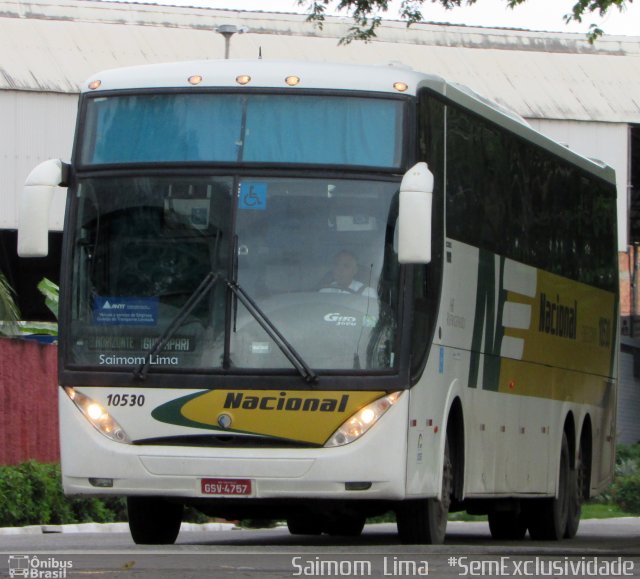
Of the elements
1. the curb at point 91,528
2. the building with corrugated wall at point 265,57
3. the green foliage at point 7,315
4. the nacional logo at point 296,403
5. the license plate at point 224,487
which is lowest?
the curb at point 91,528

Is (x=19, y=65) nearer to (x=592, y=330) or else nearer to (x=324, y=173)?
(x=592, y=330)

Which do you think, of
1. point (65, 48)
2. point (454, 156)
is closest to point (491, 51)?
point (65, 48)

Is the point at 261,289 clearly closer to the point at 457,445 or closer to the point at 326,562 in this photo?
the point at 326,562

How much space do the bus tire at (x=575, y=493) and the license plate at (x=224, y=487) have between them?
657cm

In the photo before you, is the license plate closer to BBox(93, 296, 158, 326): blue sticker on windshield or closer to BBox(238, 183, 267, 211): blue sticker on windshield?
BBox(93, 296, 158, 326): blue sticker on windshield

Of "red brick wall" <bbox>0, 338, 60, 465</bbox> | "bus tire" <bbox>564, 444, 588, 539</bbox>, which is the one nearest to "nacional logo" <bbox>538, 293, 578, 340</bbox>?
"bus tire" <bbox>564, 444, 588, 539</bbox>

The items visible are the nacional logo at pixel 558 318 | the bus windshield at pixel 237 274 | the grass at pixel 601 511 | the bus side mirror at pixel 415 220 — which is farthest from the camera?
the grass at pixel 601 511

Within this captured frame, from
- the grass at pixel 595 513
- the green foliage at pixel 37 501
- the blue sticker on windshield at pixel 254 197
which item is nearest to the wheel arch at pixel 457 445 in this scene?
the blue sticker on windshield at pixel 254 197

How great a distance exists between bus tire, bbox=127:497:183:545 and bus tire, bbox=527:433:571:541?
4871mm

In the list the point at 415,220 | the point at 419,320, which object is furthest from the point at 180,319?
the point at 415,220

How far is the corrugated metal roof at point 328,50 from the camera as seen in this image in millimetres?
37562

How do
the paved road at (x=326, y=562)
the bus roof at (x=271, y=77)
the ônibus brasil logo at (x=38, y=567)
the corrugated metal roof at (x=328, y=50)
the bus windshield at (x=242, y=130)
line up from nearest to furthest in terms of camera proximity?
the ônibus brasil logo at (x=38, y=567) < the paved road at (x=326, y=562) < the bus windshield at (x=242, y=130) < the bus roof at (x=271, y=77) < the corrugated metal roof at (x=328, y=50)

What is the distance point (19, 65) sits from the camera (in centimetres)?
3631

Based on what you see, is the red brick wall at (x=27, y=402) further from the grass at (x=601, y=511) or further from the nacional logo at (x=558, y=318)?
the grass at (x=601, y=511)
